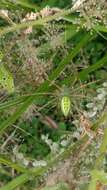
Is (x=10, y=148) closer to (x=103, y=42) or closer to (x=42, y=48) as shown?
(x=42, y=48)

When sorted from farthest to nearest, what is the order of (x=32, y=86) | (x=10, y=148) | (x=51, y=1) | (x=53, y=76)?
(x=51, y=1) < (x=10, y=148) < (x=32, y=86) < (x=53, y=76)

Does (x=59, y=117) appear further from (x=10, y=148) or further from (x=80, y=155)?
(x=80, y=155)

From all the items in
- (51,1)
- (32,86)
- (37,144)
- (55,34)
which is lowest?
(37,144)

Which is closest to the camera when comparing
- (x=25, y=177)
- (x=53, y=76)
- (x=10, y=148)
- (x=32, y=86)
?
(x=25, y=177)

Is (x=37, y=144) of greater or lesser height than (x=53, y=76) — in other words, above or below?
below

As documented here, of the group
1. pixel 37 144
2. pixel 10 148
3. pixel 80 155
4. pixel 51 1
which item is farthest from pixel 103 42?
pixel 80 155

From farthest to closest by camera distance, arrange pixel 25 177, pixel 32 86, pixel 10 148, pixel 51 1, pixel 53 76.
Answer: pixel 51 1, pixel 10 148, pixel 32 86, pixel 53 76, pixel 25 177

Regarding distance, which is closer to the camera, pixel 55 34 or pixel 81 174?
pixel 81 174

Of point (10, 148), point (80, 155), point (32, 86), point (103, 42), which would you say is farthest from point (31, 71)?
point (103, 42)

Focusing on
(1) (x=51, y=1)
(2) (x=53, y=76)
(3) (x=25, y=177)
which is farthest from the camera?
(1) (x=51, y=1)
